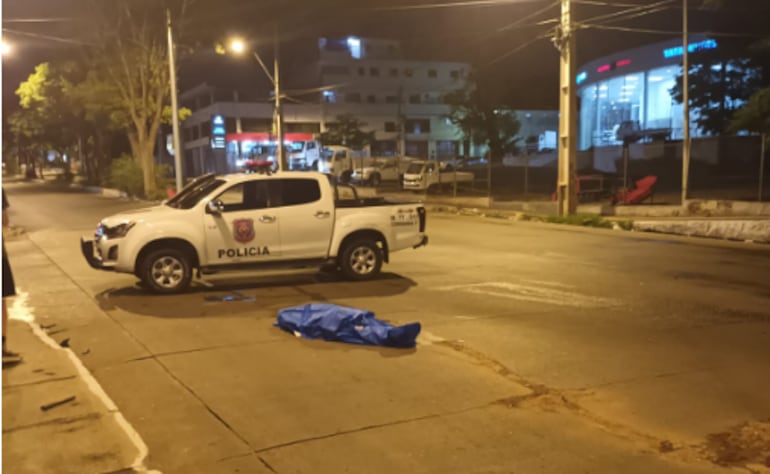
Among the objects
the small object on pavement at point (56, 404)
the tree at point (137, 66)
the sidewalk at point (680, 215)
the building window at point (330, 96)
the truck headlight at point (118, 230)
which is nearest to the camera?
the small object on pavement at point (56, 404)

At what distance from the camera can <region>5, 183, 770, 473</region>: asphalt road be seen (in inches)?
186

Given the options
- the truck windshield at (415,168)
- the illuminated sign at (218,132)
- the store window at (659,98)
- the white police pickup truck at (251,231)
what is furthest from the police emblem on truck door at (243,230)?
the illuminated sign at (218,132)

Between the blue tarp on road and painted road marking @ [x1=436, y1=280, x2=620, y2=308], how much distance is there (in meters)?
2.92

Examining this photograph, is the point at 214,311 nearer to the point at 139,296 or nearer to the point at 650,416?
the point at 139,296

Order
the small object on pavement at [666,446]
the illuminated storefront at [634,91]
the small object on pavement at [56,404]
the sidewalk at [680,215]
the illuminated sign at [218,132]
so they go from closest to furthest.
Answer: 1. the small object on pavement at [666,446]
2. the small object on pavement at [56,404]
3. the sidewalk at [680,215]
4. the illuminated storefront at [634,91]
5. the illuminated sign at [218,132]

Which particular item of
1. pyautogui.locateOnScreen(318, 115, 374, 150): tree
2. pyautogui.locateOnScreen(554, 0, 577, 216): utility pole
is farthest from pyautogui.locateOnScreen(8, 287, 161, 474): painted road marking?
pyautogui.locateOnScreen(318, 115, 374, 150): tree

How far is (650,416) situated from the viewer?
5.32 metres

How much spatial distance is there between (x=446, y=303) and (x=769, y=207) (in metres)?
14.1

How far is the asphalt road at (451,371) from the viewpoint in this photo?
15.5 ft

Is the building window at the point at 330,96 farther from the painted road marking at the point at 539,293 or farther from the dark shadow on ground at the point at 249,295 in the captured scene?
the painted road marking at the point at 539,293

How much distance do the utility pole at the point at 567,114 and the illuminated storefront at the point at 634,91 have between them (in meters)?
26.4

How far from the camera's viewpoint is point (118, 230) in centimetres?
994

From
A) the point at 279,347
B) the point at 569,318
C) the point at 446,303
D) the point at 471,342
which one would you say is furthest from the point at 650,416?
the point at 446,303

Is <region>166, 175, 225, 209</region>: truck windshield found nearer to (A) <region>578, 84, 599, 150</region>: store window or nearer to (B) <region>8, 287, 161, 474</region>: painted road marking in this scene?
(B) <region>8, 287, 161, 474</region>: painted road marking
